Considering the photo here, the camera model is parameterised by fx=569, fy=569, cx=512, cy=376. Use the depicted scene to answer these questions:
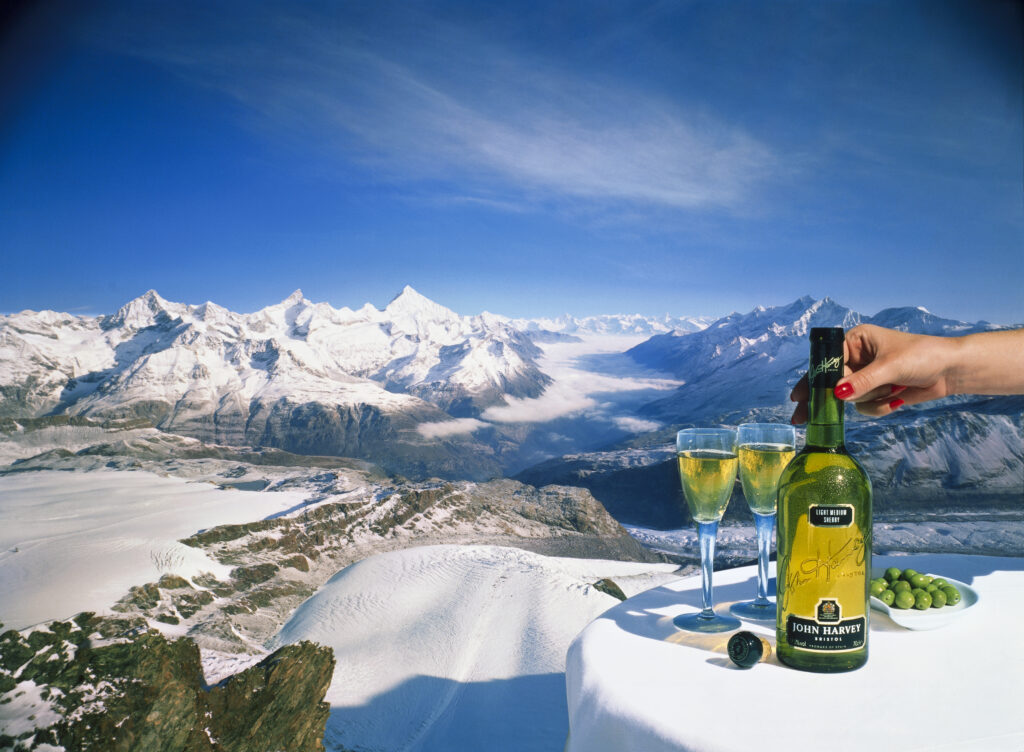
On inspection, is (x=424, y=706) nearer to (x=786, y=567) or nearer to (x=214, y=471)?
(x=786, y=567)

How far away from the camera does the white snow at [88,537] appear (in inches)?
297

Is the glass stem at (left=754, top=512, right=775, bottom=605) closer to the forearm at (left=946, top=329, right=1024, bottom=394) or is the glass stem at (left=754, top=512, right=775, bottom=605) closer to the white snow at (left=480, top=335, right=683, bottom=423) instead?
the forearm at (left=946, top=329, right=1024, bottom=394)

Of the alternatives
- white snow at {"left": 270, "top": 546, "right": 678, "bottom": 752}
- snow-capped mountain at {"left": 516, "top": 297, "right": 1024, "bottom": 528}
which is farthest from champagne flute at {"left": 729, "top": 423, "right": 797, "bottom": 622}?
snow-capped mountain at {"left": 516, "top": 297, "right": 1024, "bottom": 528}

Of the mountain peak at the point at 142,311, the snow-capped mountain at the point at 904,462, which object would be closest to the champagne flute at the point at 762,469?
the snow-capped mountain at the point at 904,462

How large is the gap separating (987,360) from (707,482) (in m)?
0.67

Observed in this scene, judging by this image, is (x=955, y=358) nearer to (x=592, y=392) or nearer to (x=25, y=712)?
(x=25, y=712)

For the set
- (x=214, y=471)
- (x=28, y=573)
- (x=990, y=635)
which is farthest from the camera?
(x=214, y=471)

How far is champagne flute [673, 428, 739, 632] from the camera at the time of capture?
968mm

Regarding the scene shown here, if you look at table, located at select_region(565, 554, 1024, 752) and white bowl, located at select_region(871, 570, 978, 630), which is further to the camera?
white bowl, located at select_region(871, 570, 978, 630)

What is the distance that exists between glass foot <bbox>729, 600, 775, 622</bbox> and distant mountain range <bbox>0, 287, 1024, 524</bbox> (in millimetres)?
27660

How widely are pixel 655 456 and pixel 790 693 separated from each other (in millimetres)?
62468

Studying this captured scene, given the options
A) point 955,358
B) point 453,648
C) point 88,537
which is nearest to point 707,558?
point 955,358

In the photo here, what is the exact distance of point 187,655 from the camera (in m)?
3.92

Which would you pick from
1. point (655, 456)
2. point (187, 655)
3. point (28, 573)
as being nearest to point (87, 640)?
point (187, 655)
